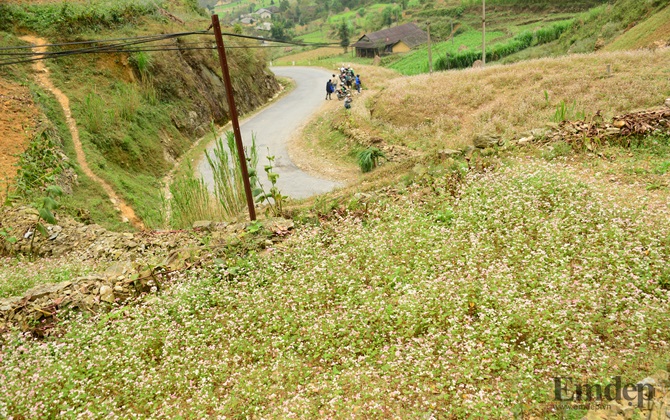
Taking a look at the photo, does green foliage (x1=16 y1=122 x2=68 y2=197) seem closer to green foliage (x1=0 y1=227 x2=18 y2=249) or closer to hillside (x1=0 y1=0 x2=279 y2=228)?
hillside (x1=0 y1=0 x2=279 y2=228)

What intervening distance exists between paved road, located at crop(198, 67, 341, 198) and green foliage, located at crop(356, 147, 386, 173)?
1.34 metres

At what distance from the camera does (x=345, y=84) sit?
29219 mm

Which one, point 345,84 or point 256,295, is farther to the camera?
point 345,84

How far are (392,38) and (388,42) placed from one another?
5.27 ft

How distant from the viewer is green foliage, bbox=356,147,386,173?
55.2 ft

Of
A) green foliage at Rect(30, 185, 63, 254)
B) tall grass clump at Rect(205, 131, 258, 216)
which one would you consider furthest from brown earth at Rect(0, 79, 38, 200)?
tall grass clump at Rect(205, 131, 258, 216)

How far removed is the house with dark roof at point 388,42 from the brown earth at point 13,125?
220 ft

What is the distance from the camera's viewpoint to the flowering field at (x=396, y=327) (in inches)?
195

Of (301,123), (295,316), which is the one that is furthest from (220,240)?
(301,123)

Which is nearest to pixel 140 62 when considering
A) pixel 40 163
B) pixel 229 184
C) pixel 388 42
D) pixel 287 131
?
pixel 287 131

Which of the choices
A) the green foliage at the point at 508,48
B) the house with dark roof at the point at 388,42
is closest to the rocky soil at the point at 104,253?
the green foliage at the point at 508,48

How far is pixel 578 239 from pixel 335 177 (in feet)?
38.9

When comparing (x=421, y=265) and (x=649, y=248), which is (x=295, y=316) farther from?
(x=649, y=248)

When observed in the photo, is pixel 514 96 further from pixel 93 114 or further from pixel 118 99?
pixel 93 114
